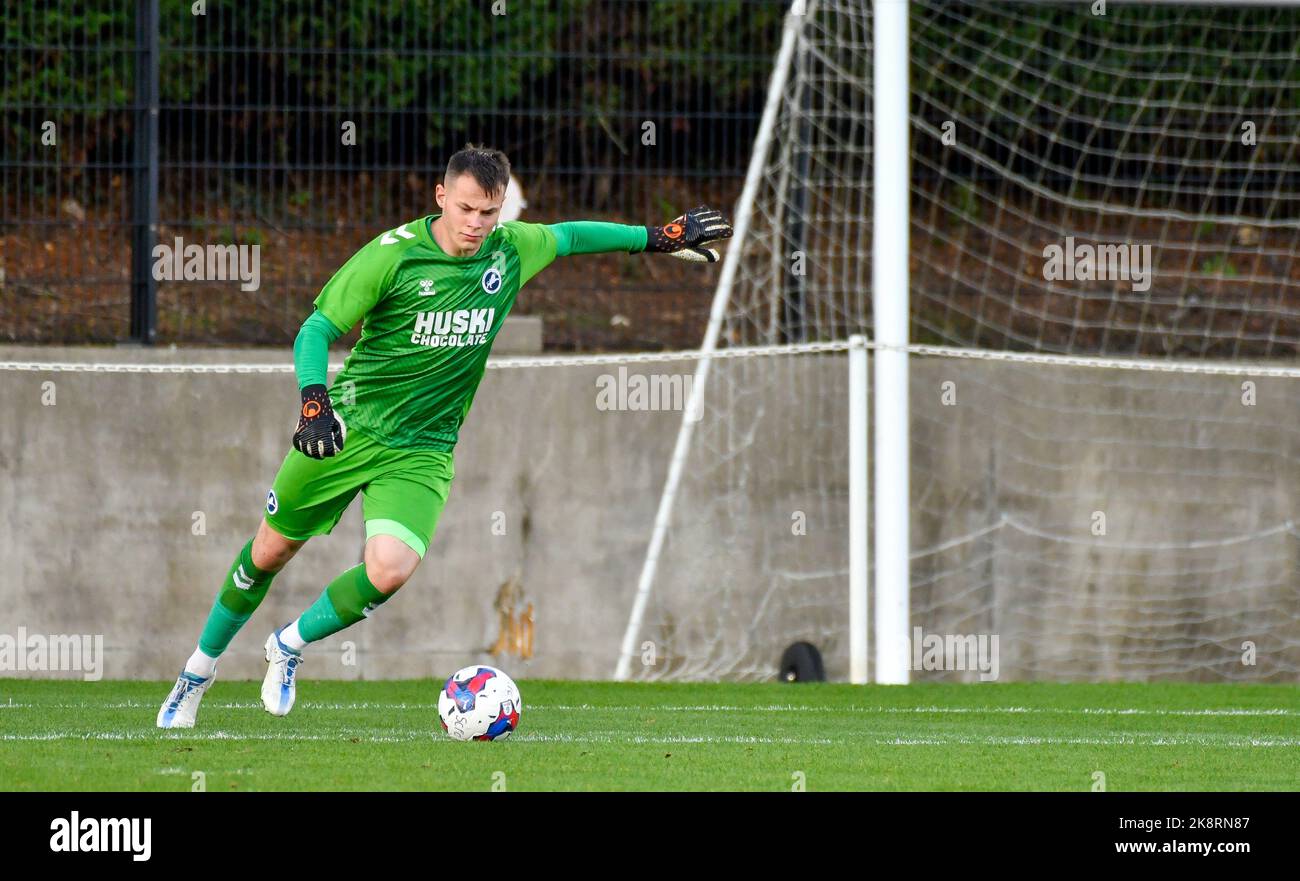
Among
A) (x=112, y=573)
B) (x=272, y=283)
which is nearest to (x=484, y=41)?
(x=272, y=283)

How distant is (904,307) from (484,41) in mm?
3581

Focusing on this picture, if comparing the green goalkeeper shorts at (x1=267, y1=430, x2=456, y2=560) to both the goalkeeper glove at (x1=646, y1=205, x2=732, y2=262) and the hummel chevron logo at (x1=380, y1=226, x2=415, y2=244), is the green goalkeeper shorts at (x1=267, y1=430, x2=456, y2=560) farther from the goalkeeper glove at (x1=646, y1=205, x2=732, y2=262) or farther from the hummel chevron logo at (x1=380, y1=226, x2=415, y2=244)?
the goalkeeper glove at (x1=646, y1=205, x2=732, y2=262)

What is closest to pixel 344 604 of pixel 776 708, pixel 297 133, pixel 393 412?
pixel 393 412

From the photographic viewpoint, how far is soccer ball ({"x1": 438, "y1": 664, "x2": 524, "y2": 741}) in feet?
19.9

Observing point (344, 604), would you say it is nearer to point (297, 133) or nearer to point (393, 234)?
point (393, 234)

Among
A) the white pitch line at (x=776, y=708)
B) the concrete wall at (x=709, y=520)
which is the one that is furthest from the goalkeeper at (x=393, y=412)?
the concrete wall at (x=709, y=520)

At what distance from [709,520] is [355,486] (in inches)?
164

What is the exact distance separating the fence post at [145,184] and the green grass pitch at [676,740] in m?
2.25

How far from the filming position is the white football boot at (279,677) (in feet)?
21.1

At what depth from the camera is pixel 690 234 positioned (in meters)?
6.64

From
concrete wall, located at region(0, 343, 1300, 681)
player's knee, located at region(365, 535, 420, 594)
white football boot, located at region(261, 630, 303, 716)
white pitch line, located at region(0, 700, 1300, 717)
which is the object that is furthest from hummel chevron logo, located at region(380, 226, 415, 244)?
concrete wall, located at region(0, 343, 1300, 681)

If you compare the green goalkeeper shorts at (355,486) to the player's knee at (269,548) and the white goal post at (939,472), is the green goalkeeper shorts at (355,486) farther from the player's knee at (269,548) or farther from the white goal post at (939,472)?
the white goal post at (939,472)

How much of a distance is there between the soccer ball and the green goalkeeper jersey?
88 cm

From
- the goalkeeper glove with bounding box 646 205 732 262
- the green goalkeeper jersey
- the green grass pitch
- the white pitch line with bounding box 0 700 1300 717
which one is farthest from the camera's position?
the white pitch line with bounding box 0 700 1300 717
